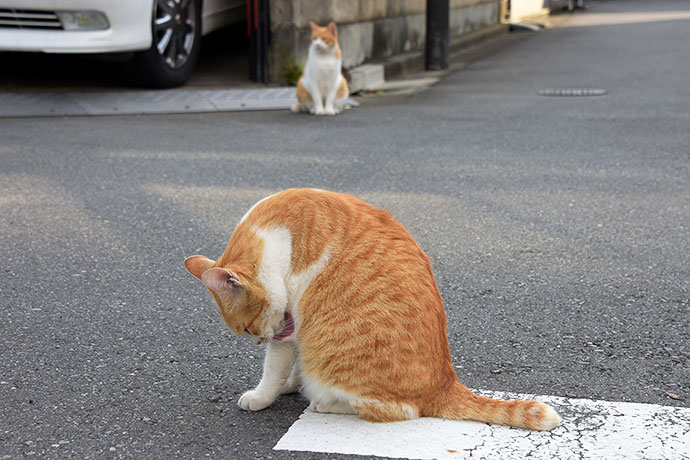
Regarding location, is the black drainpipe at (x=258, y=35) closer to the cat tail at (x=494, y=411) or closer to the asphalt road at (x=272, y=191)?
the asphalt road at (x=272, y=191)

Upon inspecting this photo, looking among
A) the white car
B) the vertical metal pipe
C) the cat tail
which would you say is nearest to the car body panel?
the white car

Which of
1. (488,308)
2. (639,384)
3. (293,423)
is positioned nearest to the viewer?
(293,423)

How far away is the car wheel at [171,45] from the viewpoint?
8.08 metres

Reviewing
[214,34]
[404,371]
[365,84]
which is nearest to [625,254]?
[404,371]

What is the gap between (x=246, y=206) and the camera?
4.79 m

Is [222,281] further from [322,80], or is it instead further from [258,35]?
[258,35]

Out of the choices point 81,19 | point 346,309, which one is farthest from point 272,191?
point 81,19

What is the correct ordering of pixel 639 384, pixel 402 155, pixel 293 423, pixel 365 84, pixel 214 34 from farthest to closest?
pixel 214 34 < pixel 365 84 < pixel 402 155 < pixel 639 384 < pixel 293 423

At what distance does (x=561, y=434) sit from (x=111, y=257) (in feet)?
8.07

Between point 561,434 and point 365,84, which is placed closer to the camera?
point 561,434

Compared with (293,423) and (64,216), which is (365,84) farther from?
(293,423)

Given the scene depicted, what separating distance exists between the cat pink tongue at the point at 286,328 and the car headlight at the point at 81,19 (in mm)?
5921

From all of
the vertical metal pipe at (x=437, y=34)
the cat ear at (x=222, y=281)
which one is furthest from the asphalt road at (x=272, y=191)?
the vertical metal pipe at (x=437, y=34)

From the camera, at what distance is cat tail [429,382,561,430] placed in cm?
225
